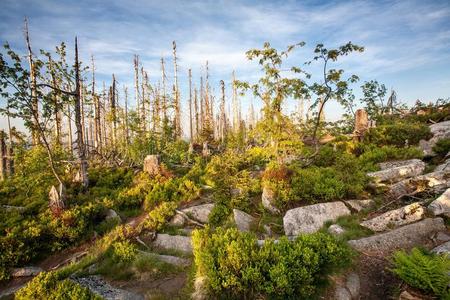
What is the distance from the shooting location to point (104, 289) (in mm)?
5977

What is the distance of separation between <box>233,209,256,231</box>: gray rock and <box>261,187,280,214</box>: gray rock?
0.80 metres

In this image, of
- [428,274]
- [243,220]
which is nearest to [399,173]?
[243,220]

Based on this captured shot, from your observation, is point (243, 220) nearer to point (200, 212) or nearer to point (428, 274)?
point (200, 212)

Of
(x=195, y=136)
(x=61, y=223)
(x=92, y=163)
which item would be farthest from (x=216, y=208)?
(x=195, y=136)

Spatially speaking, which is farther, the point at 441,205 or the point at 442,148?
the point at 442,148

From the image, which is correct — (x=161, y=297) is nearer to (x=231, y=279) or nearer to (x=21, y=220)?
(x=231, y=279)

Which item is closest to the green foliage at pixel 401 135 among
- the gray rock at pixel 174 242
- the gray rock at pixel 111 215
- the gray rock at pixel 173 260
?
the gray rock at pixel 174 242

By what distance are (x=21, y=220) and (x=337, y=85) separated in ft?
48.8

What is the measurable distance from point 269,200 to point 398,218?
4.24 m

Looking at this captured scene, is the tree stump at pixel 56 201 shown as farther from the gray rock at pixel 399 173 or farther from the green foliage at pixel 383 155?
the green foliage at pixel 383 155

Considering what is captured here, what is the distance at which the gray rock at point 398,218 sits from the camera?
21.8ft

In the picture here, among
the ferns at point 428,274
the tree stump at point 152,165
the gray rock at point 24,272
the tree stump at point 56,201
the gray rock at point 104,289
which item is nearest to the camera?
the ferns at point 428,274

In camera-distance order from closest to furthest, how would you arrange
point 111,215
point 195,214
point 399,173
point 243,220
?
1. point 243,220
2. point 399,173
3. point 195,214
4. point 111,215

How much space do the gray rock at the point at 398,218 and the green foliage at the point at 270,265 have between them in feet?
8.25
